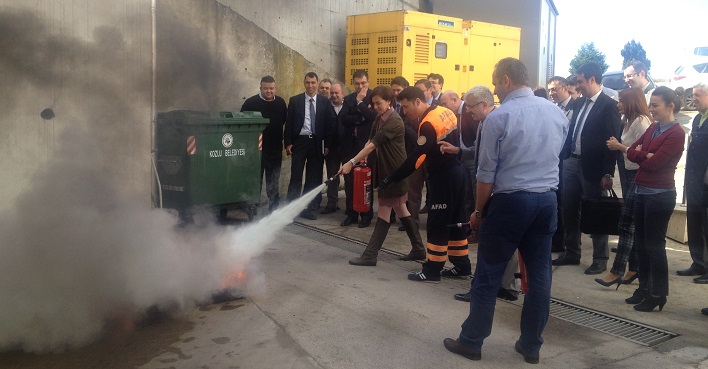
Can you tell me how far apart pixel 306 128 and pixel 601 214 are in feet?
14.7

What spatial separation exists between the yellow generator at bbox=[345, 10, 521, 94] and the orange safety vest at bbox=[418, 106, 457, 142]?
6083mm

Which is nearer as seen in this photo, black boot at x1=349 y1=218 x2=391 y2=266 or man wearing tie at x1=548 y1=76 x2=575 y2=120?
black boot at x1=349 y1=218 x2=391 y2=266

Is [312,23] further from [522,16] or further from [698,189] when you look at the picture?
[698,189]

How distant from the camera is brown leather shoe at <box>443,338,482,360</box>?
437cm

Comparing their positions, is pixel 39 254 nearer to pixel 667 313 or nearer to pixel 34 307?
pixel 34 307

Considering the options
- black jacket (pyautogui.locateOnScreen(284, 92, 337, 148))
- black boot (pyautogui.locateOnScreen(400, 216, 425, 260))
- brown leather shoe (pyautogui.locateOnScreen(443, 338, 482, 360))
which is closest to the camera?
brown leather shoe (pyautogui.locateOnScreen(443, 338, 482, 360))

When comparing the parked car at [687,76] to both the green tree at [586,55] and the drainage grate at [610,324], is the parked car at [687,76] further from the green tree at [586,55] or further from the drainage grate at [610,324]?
the green tree at [586,55]

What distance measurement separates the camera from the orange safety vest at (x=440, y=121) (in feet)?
19.8

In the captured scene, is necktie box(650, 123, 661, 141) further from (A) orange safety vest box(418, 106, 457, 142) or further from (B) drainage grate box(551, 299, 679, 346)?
(A) orange safety vest box(418, 106, 457, 142)

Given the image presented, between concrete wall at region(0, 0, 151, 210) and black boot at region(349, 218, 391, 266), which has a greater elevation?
concrete wall at region(0, 0, 151, 210)

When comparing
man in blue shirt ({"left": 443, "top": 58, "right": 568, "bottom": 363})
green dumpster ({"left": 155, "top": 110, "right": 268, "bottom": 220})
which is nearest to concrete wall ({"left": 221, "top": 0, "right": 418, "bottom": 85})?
green dumpster ({"left": 155, "top": 110, "right": 268, "bottom": 220})

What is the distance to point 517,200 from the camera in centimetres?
418

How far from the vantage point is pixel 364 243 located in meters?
7.89

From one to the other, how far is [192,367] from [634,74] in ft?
21.1
